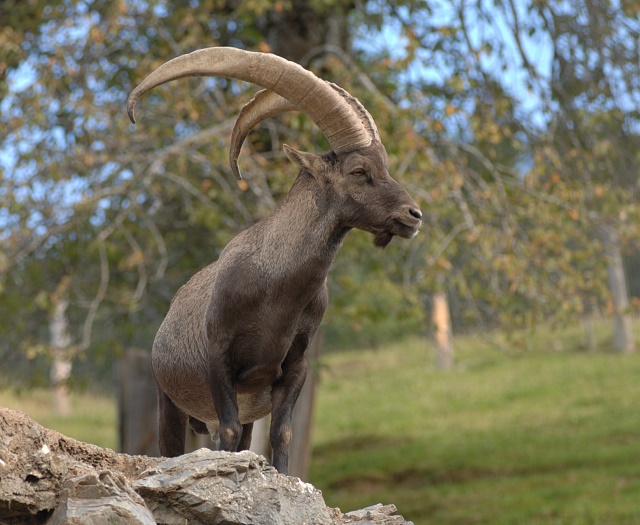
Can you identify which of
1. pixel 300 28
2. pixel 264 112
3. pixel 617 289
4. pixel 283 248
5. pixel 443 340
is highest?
pixel 300 28

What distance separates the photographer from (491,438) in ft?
64.5

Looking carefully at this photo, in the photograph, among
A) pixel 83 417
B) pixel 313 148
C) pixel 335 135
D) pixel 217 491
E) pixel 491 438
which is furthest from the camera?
pixel 83 417

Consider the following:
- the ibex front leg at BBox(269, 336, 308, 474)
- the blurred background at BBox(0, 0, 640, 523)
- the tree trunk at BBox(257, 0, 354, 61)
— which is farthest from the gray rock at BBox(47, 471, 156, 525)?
the tree trunk at BBox(257, 0, 354, 61)

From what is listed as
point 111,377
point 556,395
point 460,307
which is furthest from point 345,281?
point 111,377

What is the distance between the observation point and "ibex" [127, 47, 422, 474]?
13.7 feet

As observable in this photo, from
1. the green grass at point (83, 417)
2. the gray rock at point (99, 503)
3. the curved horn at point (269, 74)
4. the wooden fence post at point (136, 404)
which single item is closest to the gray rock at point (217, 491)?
the gray rock at point (99, 503)

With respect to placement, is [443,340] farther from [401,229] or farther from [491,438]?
[401,229]

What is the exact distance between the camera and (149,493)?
13.6 feet

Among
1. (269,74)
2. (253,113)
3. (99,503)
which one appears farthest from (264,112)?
(99,503)

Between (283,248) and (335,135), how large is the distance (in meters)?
0.52

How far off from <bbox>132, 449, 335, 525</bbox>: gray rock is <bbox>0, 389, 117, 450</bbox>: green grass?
545 inches

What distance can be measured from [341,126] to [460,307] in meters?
8.75

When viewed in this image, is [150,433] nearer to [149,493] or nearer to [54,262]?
[54,262]

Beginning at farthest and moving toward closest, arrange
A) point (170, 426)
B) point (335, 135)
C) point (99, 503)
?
point (170, 426), point (335, 135), point (99, 503)
